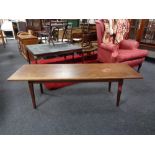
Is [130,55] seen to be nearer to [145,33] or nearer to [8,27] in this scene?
[145,33]

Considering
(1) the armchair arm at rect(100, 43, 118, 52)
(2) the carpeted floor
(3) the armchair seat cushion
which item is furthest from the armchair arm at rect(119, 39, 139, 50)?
(2) the carpeted floor

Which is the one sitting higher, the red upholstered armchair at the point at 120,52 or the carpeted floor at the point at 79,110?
the red upholstered armchair at the point at 120,52

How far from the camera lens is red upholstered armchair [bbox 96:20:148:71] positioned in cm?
232

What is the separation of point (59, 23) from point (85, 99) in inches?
58.9

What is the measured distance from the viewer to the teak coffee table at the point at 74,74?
138 centimetres

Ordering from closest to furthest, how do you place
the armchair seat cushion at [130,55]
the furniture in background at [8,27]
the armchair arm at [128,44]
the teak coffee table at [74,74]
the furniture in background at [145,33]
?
the teak coffee table at [74,74], the armchair seat cushion at [130,55], the armchair arm at [128,44], the furniture in background at [145,33], the furniture in background at [8,27]

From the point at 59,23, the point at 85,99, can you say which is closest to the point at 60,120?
the point at 85,99

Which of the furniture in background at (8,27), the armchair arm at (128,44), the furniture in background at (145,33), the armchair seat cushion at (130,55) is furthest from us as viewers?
the furniture in background at (8,27)

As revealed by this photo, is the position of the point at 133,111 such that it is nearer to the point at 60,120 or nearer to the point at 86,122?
the point at 86,122

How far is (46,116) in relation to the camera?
5.17 feet

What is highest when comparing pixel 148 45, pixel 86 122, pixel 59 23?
pixel 59 23

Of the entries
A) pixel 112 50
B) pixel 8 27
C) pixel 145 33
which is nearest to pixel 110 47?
pixel 112 50

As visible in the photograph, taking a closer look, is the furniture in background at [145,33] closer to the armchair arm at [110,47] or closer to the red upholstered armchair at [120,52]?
the red upholstered armchair at [120,52]

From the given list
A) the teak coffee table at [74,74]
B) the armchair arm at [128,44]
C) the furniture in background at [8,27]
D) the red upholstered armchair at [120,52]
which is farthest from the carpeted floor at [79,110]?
the furniture in background at [8,27]
